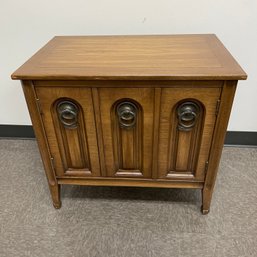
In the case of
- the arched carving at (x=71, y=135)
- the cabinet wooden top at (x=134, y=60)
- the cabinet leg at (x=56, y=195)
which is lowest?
the cabinet leg at (x=56, y=195)

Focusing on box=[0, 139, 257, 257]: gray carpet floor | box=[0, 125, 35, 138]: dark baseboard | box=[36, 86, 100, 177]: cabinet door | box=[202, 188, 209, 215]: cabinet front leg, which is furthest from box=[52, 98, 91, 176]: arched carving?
box=[0, 125, 35, 138]: dark baseboard

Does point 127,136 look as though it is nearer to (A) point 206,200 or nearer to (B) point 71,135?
(B) point 71,135

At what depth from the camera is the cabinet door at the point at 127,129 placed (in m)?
0.85

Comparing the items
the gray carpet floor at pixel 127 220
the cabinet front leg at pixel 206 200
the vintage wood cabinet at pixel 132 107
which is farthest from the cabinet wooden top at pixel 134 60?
the gray carpet floor at pixel 127 220

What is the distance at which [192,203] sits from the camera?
4.08 ft

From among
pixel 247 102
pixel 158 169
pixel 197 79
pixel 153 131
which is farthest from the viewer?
pixel 247 102

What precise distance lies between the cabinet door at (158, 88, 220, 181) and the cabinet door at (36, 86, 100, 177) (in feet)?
0.85

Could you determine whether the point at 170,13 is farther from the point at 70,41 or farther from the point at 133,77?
the point at 133,77

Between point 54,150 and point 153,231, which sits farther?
point 153,231

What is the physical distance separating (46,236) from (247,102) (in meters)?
1.23

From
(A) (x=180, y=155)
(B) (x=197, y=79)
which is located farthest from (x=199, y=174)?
(B) (x=197, y=79)

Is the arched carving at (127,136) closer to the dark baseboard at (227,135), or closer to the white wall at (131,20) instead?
the white wall at (131,20)

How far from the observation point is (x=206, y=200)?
112cm

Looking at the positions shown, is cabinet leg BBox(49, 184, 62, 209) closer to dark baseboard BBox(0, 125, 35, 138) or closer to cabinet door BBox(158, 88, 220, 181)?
cabinet door BBox(158, 88, 220, 181)
